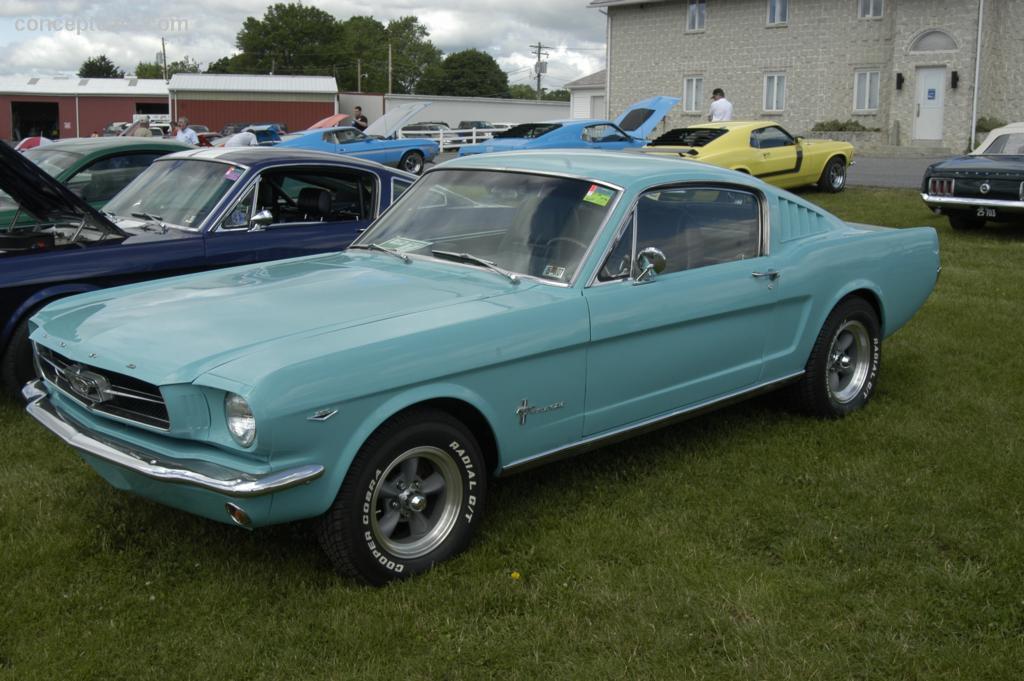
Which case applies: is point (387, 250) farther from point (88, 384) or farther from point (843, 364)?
point (843, 364)

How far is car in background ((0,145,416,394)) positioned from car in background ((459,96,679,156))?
12.4 m

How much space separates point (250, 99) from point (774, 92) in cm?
3021

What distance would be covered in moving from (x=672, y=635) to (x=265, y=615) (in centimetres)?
142

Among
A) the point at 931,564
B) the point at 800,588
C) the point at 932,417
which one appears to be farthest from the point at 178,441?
the point at 932,417

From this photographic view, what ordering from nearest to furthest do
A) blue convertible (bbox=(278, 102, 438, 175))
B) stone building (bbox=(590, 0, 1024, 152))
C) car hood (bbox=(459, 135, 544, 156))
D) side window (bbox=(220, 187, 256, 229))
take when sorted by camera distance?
side window (bbox=(220, 187, 256, 229))
car hood (bbox=(459, 135, 544, 156))
blue convertible (bbox=(278, 102, 438, 175))
stone building (bbox=(590, 0, 1024, 152))

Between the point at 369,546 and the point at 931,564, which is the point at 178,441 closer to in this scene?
the point at 369,546

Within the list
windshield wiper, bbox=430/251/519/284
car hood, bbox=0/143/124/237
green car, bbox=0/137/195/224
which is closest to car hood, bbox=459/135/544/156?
green car, bbox=0/137/195/224

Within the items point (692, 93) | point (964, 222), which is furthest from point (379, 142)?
point (692, 93)

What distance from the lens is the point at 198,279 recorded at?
15.4 ft

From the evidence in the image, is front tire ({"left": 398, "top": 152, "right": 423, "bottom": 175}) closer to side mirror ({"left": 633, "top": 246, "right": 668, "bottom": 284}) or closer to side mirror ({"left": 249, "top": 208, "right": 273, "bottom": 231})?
side mirror ({"left": 249, "top": 208, "right": 273, "bottom": 231})

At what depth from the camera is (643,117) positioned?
20703mm

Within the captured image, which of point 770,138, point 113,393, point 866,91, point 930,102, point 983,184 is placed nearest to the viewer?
point 113,393

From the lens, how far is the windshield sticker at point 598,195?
4520 mm

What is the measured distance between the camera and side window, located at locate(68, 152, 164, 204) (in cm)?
901
